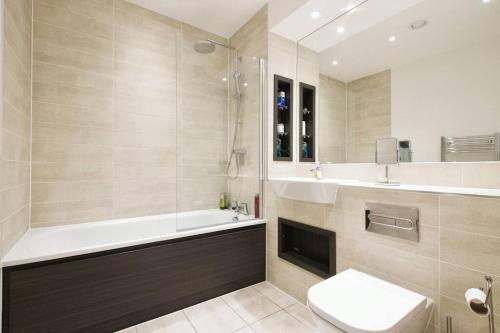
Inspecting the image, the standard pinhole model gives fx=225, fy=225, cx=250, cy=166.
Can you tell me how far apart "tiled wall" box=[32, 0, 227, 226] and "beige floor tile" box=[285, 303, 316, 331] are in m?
1.28

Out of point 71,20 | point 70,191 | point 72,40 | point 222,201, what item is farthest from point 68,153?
point 222,201

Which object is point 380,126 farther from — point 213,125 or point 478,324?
point 213,125

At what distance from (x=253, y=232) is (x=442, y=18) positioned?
2114mm

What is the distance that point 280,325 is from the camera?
1.64 meters

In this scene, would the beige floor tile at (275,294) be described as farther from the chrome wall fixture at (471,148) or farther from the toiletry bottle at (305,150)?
the chrome wall fixture at (471,148)

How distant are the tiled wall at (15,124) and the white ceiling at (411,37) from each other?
2.32 meters

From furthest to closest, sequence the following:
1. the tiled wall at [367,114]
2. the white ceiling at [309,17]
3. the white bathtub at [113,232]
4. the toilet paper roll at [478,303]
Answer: the white ceiling at [309,17] → the tiled wall at [367,114] → the white bathtub at [113,232] → the toilet paper roll at [478,303]

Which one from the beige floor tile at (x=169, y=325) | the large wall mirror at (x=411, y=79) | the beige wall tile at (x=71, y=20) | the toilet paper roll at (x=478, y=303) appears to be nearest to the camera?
the toilet paper roll at (x=478, y=303)

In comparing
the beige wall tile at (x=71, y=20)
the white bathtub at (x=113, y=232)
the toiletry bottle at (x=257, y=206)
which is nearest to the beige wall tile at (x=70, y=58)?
the beige wall tile at (x=71, y=20)

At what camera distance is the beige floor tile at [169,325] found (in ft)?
5.19

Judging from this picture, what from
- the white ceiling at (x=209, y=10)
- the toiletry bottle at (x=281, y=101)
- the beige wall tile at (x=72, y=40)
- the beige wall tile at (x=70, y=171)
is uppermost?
the white ceiling at (x=209, y=10)

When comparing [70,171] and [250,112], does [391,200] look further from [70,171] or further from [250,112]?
[70,171]

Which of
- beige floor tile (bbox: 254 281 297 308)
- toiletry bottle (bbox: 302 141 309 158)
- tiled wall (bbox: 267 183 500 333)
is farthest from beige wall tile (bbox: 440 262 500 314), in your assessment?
toiletry bottle (bbox: 302 141 309 158)

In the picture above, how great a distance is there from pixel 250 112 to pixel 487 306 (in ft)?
Answer: 6.94
